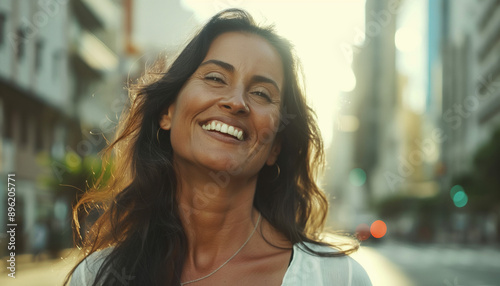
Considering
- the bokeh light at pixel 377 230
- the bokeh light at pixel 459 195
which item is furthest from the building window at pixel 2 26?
the bokeh light at pixel 459 195

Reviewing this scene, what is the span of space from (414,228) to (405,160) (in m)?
54.3

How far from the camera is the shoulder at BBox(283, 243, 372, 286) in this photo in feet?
7.52

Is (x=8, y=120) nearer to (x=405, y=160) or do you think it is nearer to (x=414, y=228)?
(x=414, y=228)

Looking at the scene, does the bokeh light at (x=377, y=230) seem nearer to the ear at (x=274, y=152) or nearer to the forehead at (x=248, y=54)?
Answer: the ear at (x=274, y=152)

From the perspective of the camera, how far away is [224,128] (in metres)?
2.52

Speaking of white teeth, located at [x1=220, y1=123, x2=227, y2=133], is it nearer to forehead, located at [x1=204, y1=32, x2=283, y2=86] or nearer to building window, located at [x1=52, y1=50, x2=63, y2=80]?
forehead, located at [x1=204, y1=32, x2=283, y2=86]

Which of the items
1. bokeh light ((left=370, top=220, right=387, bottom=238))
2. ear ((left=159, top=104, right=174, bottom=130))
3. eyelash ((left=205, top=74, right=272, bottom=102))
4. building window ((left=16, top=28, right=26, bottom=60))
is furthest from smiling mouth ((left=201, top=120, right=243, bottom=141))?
bokeh light ((left=370, top=220, right=387, bottom=238))

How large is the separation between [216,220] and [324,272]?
0.62m

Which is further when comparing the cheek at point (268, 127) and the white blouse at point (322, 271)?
the cheek at point (268, 127)

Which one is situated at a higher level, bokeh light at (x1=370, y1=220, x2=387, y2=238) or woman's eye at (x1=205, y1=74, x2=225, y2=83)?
bokeh light at (x1=370, y1=220, x2=387, y2=238)

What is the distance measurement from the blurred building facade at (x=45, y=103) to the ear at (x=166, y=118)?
14.9 meters

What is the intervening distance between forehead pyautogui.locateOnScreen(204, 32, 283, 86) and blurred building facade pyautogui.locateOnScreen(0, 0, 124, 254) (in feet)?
49.6

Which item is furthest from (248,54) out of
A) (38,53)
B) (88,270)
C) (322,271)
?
(38,53)

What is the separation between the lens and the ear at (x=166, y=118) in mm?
2889
